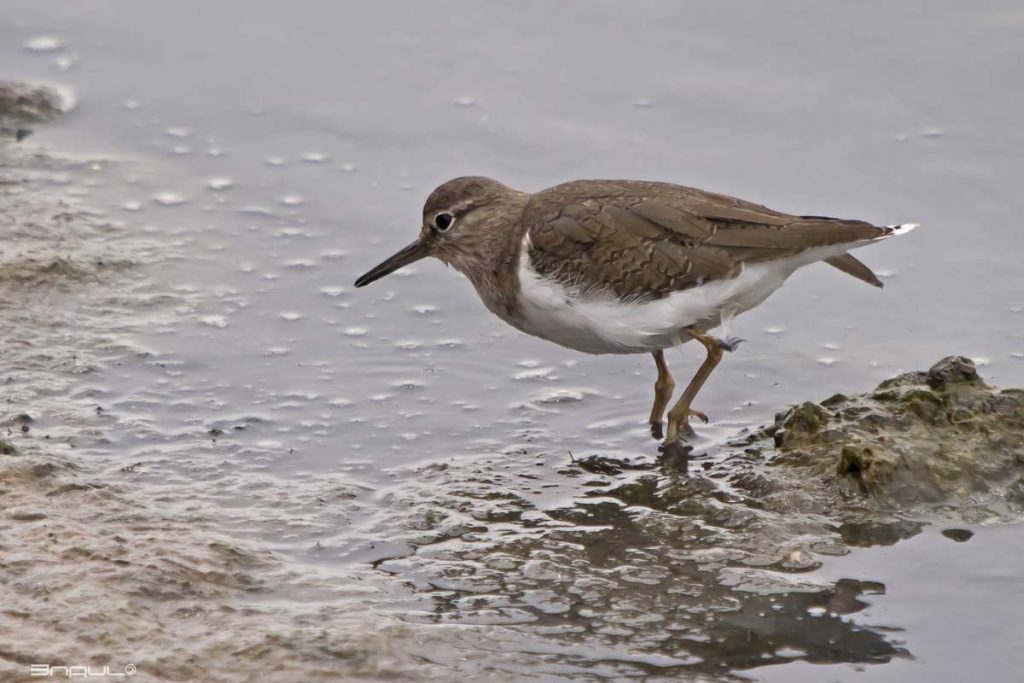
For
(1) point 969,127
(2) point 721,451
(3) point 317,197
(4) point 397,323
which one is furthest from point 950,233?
(3) point 317,197

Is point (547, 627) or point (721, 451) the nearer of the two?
point (547, 627)

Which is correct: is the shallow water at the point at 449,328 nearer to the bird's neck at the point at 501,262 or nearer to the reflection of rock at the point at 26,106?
the reflection of rock at the point at 26,106

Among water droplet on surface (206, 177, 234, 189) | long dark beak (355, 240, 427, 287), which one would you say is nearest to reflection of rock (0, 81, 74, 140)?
water droplet on surface (206, 177, 234, 189)

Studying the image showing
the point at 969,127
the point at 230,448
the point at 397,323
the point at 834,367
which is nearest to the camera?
the point at 230,448

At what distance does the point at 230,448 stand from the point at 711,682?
302cm

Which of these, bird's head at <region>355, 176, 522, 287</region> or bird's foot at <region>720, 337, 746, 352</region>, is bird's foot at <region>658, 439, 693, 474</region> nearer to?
bird's foot at <region>720, 337, 746, 352</region>

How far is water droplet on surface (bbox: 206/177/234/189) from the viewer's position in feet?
33.3

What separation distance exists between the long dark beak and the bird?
2.65 feet

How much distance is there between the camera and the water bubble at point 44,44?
1187 cm

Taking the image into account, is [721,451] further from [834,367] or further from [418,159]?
[418,159]

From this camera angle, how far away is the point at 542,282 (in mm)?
7211

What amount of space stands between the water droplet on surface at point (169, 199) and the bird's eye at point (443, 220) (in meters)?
2.65

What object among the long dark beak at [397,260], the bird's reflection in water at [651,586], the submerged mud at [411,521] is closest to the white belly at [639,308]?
the submerged mud at [411,521]

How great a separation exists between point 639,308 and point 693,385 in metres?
0.60
